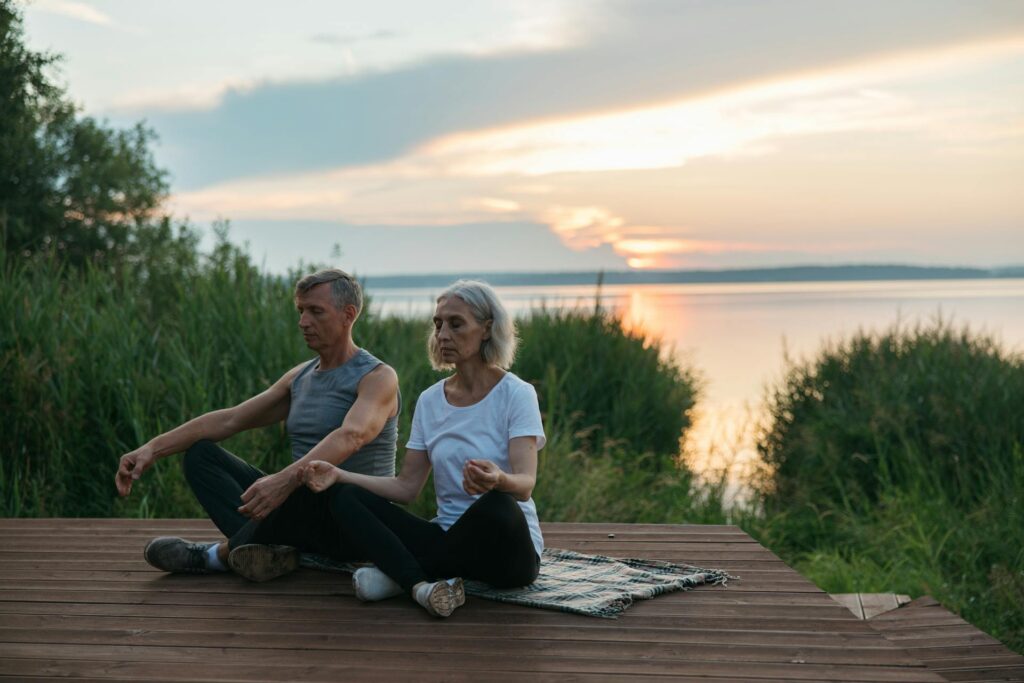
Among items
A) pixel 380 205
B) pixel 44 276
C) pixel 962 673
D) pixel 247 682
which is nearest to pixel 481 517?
pixel 247 682

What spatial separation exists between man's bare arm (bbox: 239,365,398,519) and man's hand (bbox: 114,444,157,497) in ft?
1.32

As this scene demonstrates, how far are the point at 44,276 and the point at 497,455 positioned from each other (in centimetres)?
483

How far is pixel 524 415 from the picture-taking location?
3188 mm

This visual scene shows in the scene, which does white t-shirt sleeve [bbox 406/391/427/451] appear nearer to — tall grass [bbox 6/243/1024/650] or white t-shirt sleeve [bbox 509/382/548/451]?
white t-shirt sleeve [bbox 509/382/548/451]

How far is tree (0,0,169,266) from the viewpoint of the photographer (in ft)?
42.8

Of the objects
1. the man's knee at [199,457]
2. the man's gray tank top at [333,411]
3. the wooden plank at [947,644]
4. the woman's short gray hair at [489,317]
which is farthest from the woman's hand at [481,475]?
the wooden plank at [947,644]

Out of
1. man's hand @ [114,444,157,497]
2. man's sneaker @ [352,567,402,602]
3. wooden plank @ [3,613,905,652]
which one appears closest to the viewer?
wooden plank @ [3,613,905,652]

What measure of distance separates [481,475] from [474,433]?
0.35m

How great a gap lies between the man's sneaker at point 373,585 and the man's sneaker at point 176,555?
2.44 ft

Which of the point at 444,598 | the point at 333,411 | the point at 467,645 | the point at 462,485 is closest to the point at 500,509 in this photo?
the point at 462,485

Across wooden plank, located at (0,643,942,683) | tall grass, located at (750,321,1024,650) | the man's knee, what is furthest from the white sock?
tall grass, located at (750,321,1024,650)

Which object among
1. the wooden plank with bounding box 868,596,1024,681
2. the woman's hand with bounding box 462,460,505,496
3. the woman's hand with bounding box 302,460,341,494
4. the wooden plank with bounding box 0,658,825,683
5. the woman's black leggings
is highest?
the woman's hand with bounding box 462,460,505,496

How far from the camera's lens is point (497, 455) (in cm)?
324

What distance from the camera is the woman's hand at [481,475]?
115 inches
